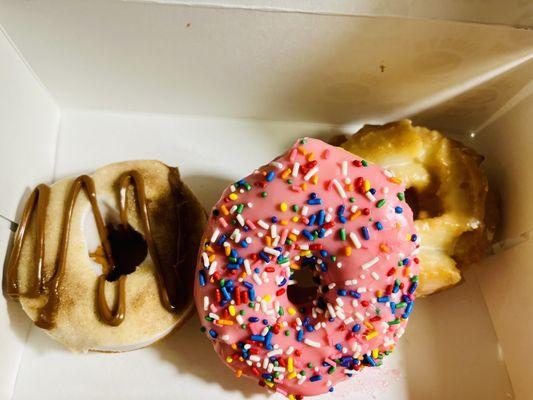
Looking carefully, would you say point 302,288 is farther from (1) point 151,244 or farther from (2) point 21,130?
(2) point 21,130

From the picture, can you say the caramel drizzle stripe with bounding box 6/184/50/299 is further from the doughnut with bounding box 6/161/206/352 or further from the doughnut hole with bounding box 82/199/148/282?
the doughnut hole with bounding box 82/199/148/282

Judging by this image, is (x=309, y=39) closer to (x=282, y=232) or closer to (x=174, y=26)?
(x=174, y=26)

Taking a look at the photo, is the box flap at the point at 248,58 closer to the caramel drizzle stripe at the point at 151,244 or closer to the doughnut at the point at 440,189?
the doughnut at the point at 440,189

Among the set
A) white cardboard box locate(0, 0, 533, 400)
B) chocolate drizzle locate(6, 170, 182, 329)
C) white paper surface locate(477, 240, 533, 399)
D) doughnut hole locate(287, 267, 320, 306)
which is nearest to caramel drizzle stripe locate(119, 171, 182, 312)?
chocolate drizzle locate(6, 170, 182, 329)

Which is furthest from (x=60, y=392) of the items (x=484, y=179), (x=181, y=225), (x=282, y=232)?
(x=484, y=179)

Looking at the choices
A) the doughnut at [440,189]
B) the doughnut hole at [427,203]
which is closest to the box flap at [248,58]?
the doughnut at [440,189]

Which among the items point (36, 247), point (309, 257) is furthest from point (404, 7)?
point (36, 247)
